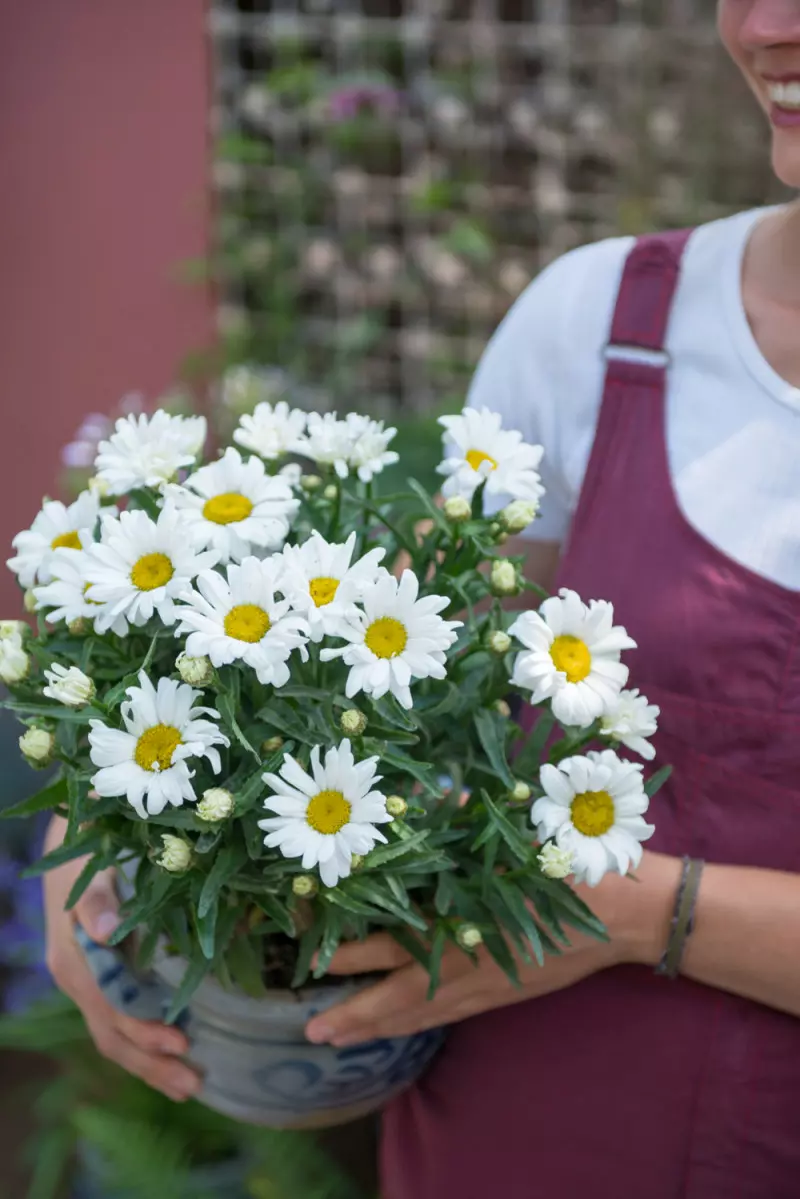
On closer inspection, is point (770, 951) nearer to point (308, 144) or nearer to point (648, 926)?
point (648, 926)

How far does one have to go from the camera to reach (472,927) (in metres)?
0.74

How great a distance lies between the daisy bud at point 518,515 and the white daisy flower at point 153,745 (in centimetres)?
22

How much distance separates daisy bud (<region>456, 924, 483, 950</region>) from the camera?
29.0 inches

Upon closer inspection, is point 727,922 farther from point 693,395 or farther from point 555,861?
point 693,395

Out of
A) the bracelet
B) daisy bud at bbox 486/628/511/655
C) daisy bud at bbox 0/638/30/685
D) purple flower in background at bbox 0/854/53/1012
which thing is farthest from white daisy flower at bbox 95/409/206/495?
purple flower in background at bbox 0/854/53/1012

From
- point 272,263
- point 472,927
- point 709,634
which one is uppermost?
point 709,634

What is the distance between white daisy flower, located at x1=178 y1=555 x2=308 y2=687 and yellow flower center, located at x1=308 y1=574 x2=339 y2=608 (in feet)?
0.05

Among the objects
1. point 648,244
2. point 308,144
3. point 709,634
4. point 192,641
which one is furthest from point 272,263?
point 192,641

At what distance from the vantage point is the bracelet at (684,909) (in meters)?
0.83

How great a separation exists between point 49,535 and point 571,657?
1.06 feet

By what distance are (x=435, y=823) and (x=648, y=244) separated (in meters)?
0.51

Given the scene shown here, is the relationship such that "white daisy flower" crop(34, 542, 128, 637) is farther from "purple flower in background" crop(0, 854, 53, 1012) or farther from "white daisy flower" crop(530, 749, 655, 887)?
"purple flower in background" crop(0, 854, 53, 1012)

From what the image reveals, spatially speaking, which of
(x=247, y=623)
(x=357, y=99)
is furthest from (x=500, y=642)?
(x=357, y=99)

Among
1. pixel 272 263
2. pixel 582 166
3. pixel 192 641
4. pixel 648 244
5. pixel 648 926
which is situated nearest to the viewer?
pixel 192 641
